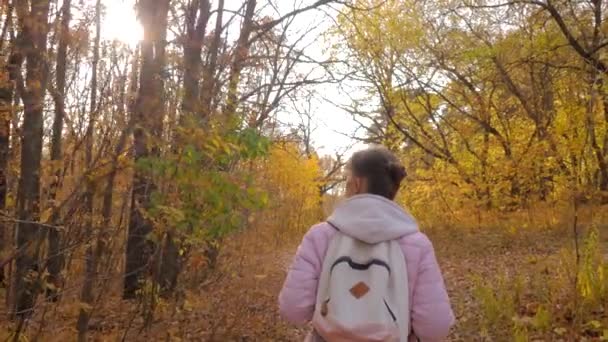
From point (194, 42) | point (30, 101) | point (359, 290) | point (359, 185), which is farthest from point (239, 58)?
point (359, 290)

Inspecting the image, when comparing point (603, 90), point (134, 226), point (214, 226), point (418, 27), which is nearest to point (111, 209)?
point (134, 226)

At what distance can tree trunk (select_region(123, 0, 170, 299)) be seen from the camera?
4121 millimetres

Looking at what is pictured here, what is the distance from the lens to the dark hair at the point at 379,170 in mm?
2240

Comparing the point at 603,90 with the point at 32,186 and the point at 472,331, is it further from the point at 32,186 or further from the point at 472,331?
the point at 32,186

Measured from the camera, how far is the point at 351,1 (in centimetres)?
919

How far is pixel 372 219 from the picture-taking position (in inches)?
83.6

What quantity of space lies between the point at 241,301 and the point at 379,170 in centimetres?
442

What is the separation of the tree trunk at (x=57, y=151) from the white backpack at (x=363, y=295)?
231 cm

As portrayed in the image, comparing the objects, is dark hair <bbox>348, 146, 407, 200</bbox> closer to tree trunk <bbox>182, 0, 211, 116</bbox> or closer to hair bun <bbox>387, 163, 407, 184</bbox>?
hair bun <bbox>387, 163, 407, 184</bbox>

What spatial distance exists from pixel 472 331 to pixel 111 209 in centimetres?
336

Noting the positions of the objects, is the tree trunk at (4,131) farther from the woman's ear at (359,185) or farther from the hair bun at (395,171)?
the hair bun at (395,171)

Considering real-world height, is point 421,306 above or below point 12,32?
below

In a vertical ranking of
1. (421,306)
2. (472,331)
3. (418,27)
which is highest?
(418,27)

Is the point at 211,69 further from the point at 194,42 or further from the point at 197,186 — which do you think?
the point at 197,186
